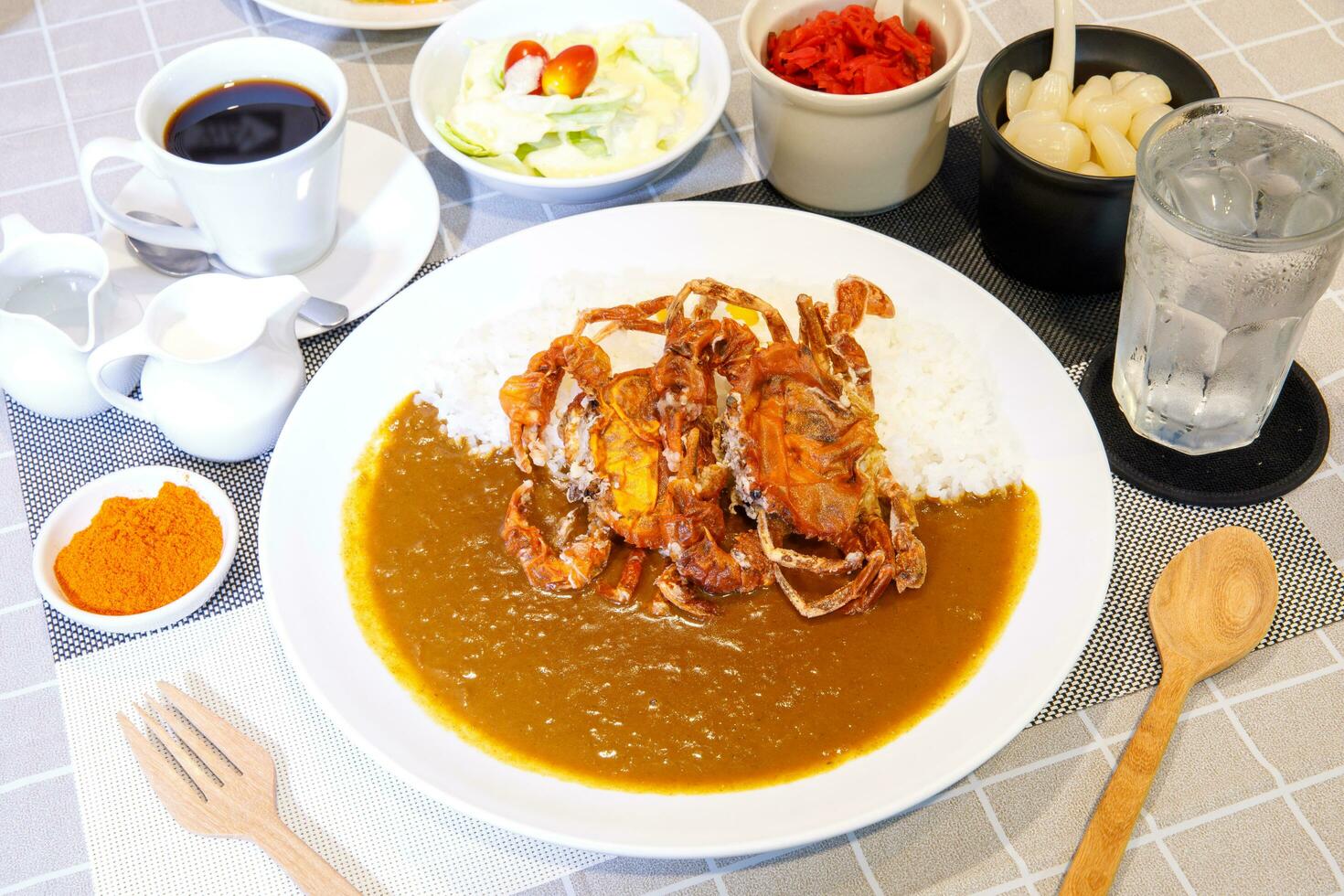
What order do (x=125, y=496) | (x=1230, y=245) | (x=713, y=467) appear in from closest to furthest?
1. (x=1230, y=245)
2. (x=713, y=467)
3. (x=125, y=496)

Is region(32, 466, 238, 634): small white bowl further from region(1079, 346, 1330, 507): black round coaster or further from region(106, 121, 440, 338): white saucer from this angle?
region(1079, 346, 1330, 507): black round coaster

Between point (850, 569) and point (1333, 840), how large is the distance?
83 cm

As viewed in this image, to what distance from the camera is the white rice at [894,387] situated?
2146mm

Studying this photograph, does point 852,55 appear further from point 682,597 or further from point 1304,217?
point 682,597

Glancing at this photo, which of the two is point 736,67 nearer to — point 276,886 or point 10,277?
point 10,277

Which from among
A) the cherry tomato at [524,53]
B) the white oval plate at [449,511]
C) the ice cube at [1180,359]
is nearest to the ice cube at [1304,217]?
the ice cube at [1180,359]

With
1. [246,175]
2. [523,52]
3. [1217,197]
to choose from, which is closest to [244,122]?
[246,175]

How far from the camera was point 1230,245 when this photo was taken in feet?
5.98

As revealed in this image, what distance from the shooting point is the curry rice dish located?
73.1 inches

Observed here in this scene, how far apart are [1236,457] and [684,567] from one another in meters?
1.09

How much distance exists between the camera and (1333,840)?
1.77m

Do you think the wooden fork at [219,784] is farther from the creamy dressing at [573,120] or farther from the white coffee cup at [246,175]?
the creamy dressing at [573,120]

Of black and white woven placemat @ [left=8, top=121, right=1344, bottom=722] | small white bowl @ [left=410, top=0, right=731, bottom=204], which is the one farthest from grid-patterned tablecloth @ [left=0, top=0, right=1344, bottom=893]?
small white bowl @ [left=410, top=0, right=731, bottom=204]

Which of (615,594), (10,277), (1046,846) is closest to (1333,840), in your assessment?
(1046,846)
